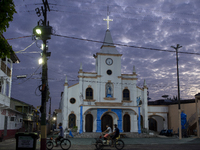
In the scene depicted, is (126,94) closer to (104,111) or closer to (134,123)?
(134,123)

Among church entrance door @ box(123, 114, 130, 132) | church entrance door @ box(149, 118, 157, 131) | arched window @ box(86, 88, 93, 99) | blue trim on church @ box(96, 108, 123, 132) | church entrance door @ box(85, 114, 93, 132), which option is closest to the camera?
blue trim on church @ box(96, 108, 123, 132)

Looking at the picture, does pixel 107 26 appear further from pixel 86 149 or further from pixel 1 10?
pixel 1 10

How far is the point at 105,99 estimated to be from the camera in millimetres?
32094

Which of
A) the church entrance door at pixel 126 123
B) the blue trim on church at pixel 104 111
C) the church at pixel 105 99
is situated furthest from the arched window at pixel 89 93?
the church entrance door at pixel 126 123

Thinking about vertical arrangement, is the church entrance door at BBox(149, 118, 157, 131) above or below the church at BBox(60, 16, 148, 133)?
below

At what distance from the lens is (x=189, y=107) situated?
→ 109ft

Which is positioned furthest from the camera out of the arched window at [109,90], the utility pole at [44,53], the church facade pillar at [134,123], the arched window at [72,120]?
the arched window at [109,90]

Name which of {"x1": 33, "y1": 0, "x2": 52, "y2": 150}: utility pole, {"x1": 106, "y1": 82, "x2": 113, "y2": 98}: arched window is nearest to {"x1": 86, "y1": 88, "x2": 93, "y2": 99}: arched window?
{"x1": 106, "y1": 82, "x2": 113, "y2": 98}: arched window

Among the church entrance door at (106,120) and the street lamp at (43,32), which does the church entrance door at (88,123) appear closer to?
the church entrance door at (106,120)

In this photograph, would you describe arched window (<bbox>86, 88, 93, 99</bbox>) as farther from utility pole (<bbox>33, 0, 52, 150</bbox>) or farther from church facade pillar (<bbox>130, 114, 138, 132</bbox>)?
utility pole (<bbox>33, 0, 52, 150</bbox>)

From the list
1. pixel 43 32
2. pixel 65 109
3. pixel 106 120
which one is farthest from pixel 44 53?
pixel 106 120

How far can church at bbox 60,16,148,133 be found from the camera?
3142 centimetres

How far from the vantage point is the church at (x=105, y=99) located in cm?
3142

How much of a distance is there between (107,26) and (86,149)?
23.1 m
